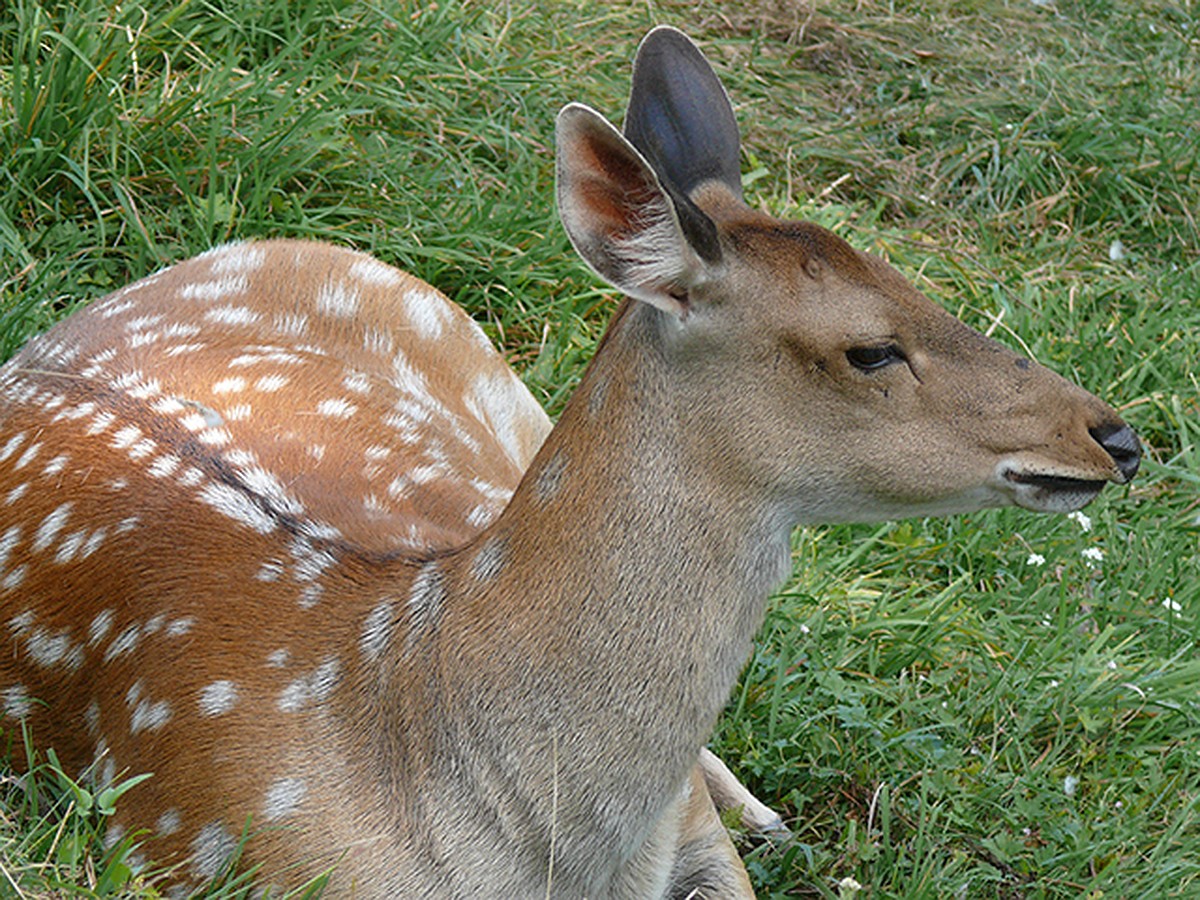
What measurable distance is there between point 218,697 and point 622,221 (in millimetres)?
1107

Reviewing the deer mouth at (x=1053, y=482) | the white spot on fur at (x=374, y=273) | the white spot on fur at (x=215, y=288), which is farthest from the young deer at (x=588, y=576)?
the white spot on fur at (x=374, y=273)

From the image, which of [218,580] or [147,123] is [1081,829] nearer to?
[218,580]

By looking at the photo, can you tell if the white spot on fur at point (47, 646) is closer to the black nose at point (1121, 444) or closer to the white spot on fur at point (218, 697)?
Result: the white spot on fur at point (218, 697)

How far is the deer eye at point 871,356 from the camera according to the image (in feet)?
9.37

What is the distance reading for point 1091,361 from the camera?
575 cm

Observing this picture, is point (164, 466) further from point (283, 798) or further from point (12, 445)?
point (283, 798)

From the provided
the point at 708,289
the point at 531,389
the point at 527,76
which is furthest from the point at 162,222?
the point at 708,289

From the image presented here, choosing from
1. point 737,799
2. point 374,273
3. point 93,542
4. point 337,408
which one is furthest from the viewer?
point 374,273

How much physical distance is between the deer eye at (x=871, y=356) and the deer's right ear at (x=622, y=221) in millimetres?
266

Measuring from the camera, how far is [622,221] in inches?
110

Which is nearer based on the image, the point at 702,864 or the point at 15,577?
the point at 702,864

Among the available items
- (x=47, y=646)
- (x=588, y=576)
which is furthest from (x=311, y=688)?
(x=47, y=646)

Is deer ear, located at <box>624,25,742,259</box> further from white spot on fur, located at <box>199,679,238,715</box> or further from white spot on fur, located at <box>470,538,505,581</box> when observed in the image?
white spot on fur, located at <box>199,679,238,715</box>

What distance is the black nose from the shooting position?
2.93 m
